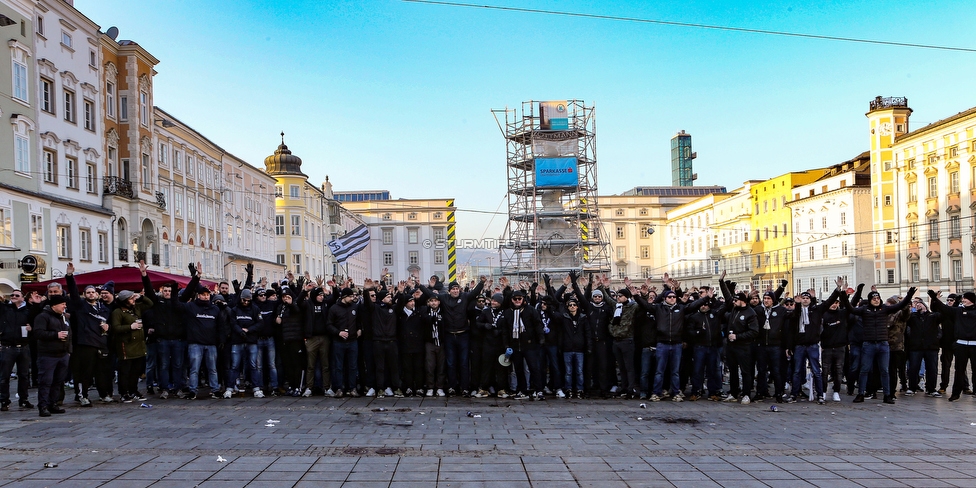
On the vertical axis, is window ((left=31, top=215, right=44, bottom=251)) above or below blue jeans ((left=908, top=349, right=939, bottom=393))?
above

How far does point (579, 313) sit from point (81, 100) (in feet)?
90.3

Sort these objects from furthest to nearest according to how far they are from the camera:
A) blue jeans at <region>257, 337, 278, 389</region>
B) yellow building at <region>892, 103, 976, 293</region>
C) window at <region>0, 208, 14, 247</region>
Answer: yellow building at <region>892, 103, 976, 293</region> < window at <region>0, 208, 14, 247</region> < blue jeans at <region>257, 337, 278, 389</region>

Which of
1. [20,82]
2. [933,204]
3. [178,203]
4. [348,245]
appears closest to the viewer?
[348,245]

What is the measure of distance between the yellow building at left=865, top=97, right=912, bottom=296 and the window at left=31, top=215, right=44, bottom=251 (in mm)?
57238

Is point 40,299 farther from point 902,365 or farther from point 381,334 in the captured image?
point 902,365

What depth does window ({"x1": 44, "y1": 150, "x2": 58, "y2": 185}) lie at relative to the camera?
3038 centimetres

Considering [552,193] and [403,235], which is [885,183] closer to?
[552,193]

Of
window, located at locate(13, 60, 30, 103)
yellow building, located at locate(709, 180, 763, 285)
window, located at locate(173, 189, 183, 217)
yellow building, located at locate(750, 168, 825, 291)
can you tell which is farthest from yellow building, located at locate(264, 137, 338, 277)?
yellow building, located at locate(709, 180, 763, 285)

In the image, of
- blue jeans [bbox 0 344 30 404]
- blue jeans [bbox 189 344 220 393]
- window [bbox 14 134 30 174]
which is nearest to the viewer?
blue jeans [bbox 0 344 30 404]

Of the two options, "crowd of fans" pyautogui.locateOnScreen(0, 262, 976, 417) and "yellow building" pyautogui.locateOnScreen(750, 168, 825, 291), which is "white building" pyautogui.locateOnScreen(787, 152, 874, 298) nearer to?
"yellow building" pyautogui.locateOnScreen(750, 168, 825, 291)

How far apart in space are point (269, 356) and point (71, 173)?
22.8 m

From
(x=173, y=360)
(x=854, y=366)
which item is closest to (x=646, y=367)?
(x=854, y=366)

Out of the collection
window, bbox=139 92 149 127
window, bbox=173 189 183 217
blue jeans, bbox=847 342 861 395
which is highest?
window, bbox=139 92 149 127

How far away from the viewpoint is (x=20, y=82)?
28641 millimetres
